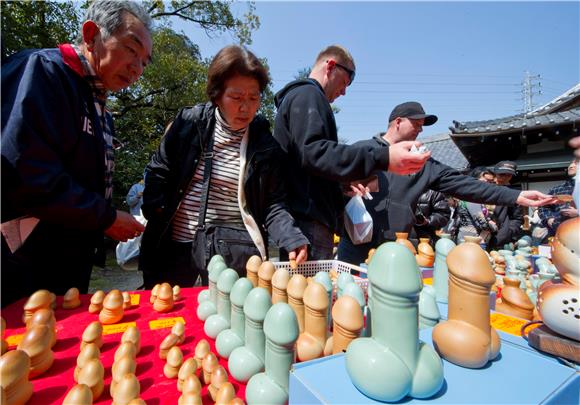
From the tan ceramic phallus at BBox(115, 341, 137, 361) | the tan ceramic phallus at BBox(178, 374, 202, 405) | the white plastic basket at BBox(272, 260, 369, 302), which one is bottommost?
the tan ceramic phallus at BBox(178, 374, 202, 405)

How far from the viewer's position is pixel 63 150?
896mm

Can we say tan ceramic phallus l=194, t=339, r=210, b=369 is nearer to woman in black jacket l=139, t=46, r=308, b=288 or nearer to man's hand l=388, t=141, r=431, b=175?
woman in black jacket l=139, t=46, r=308, b=288

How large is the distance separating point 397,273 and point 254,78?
908mm

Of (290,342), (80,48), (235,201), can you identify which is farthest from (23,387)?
(80,48)


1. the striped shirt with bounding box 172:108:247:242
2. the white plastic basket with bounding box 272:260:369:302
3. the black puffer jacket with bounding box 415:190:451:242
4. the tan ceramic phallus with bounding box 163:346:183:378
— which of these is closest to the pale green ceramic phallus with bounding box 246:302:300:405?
the tan ceramic phallus with bounding box 163:346:183:378

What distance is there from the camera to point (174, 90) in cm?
614

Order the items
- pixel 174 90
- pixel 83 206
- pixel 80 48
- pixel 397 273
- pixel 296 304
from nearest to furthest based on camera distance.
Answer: pixel 397 273, pixel 296 304, pixel 83 206, pixel 80 48, pixel 174 90

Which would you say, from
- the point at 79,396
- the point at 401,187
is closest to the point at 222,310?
the point at 79,396

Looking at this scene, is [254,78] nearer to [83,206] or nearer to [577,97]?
[83,206]

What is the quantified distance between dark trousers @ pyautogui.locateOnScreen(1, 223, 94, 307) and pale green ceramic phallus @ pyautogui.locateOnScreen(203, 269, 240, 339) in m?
0.55

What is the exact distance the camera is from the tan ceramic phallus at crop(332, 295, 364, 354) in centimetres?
49

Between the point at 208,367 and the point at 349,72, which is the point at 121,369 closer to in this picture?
the point at 208,367

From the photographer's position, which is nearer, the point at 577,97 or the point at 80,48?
the point at 80,48

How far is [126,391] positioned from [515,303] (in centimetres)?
74
